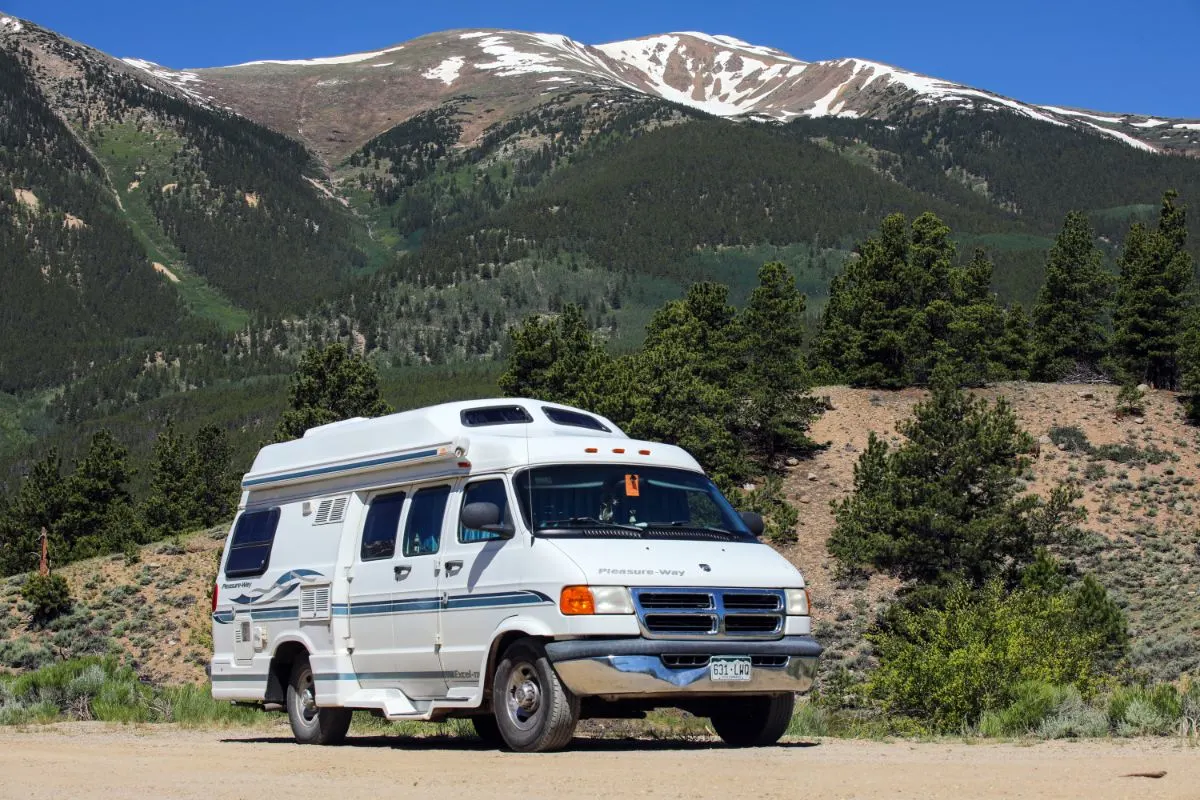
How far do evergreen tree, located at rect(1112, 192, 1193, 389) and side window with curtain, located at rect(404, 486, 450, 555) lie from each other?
5917 centimetres

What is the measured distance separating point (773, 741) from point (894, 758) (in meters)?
1.95

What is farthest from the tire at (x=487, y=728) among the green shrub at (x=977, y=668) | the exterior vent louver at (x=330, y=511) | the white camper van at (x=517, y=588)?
the green shrub at (x=977, y=668)

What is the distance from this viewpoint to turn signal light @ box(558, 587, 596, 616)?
38.1ft

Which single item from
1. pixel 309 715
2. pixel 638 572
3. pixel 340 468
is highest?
pixel 340 468

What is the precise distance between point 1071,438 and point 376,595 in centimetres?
5002

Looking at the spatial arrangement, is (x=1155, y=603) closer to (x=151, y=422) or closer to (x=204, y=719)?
(x=204, y=719)

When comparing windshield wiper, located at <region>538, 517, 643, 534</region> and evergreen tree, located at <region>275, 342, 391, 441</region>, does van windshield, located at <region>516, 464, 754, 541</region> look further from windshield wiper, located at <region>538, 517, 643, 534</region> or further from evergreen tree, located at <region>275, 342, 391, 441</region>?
evergreen tree, located at <region>275, 342, 391, 441</region>

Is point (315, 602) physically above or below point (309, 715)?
above

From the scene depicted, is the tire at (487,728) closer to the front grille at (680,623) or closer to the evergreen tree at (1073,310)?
the front grille at (680,623)

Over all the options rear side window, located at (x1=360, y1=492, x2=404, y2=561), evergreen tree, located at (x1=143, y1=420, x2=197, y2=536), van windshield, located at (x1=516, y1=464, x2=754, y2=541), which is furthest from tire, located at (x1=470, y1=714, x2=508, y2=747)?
evergreen tree, located at (x1=143, y1=420, x2=197, y2=536)

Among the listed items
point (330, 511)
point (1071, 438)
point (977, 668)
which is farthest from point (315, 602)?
point (1071, 438)

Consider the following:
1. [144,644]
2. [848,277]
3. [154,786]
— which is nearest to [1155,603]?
[848,277]

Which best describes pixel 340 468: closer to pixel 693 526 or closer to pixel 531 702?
pixel 531 702

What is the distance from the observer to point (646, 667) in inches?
456
